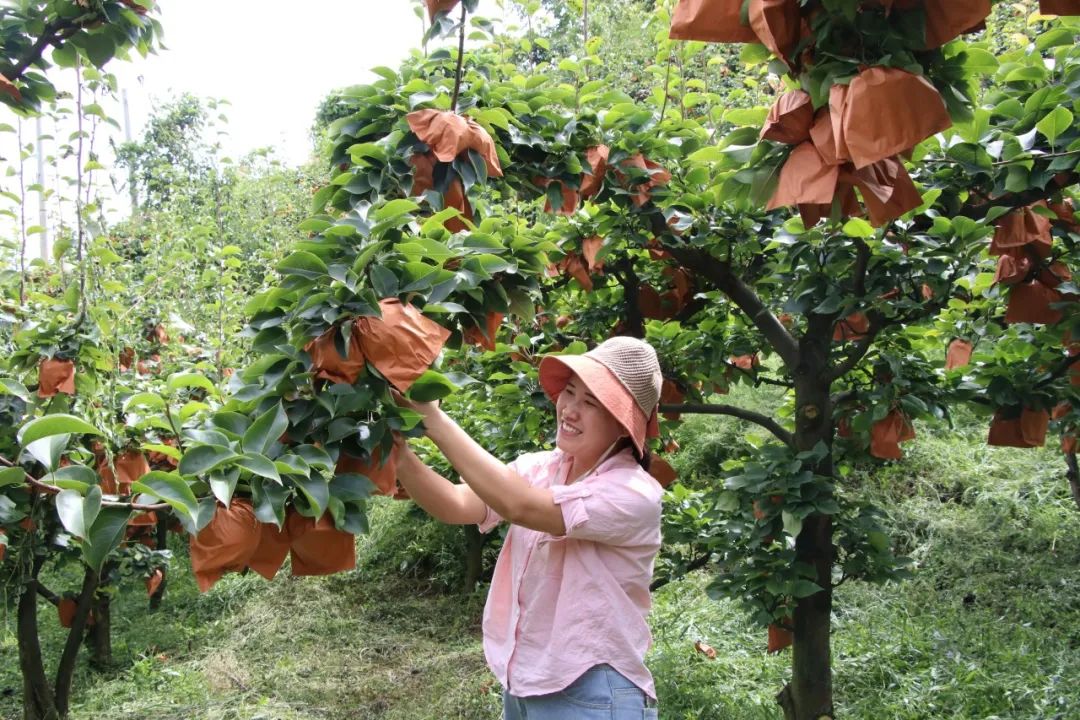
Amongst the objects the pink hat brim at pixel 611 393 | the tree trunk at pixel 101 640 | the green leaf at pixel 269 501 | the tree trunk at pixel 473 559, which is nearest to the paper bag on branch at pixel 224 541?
the green leaf at pixel 269 501

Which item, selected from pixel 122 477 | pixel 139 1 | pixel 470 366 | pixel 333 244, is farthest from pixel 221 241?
pixel 333 244

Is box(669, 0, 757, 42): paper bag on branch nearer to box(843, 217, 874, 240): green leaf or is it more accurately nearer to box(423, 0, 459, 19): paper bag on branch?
box(423, 0, 459, 19): paper bag on branch

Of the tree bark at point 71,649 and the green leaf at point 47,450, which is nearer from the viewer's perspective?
the green leaf at point 47,450

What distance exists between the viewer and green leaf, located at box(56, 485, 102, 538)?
81cm

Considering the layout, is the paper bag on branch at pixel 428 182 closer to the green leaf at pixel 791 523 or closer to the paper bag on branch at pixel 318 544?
the paper bag on branch at pixel 318 544

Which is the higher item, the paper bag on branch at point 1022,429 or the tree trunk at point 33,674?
the paper bag on branch at point 1022,429

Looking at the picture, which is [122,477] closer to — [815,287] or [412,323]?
[412,323]

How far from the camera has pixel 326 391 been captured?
1104mm

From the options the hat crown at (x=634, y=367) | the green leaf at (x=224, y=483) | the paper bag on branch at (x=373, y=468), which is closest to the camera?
the green leaf at (x=224, y=483)

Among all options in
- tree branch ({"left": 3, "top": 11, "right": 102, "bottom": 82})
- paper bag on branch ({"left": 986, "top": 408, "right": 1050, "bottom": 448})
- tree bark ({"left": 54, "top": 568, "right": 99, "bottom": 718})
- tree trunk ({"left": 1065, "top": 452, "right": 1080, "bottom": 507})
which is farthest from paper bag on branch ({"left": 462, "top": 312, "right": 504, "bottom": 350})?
tree trunk ({"left": 1065, "top": 452, "right": 1080, "bottom": 507})

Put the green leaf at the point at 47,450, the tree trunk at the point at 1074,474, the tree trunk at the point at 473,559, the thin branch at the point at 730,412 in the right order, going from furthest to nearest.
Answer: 1. the tree trunk at the point at 473,559
2. the tree trunk at the point at 1074,474
3. the thin branch at the point at 730,412
4. the green leaf at the point at 47,450

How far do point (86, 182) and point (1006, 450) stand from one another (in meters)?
4.79

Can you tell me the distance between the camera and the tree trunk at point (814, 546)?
2.39 m

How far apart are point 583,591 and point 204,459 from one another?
0.70 metres
